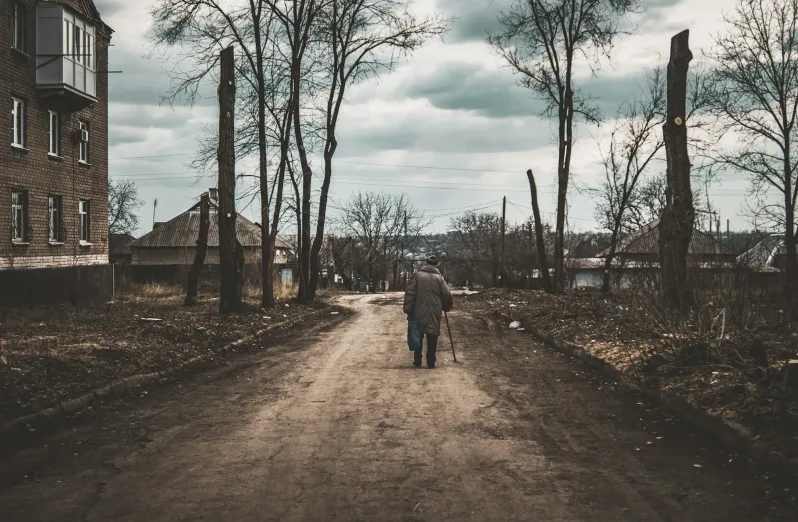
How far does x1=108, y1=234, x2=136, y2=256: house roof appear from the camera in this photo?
3503 inches

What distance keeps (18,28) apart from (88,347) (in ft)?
60.6

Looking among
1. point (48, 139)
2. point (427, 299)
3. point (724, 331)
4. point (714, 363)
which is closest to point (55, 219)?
point (48, 139)

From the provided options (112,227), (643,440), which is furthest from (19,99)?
(112,227)

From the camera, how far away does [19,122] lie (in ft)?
85.7

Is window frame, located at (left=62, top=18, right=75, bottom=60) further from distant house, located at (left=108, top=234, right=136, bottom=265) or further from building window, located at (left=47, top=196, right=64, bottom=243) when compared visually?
distant house, located at (left=108, top=234, right=136, bottom=265)

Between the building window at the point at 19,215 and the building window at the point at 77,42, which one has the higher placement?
the building window at the point at 77,42

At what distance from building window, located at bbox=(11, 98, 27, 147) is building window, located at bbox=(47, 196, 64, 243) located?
2674 mm

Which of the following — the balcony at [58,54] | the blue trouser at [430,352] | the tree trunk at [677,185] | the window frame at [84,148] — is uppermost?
the balcony at [58,54]

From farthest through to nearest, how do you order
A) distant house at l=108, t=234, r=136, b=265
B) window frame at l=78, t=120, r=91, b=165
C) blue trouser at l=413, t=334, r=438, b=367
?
distant house at l=108, t=234, r=136, b=265 < window frame at l=78, t=120, r=91, b=165 < blue trouser at l=413, t=334, r=438, b=367

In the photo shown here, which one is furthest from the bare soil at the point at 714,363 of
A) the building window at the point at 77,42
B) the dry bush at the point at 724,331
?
the building window at the point at 77,42

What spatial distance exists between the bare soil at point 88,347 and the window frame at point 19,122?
757cm

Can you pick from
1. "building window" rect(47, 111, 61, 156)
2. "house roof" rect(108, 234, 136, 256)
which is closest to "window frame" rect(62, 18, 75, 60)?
"building window" rect(47, 111, 61, 156)

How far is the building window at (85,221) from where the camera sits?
3072 cm

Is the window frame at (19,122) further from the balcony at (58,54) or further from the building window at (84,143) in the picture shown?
the building window at (84,143)
